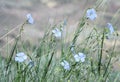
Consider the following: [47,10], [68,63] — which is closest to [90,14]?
[68,63]

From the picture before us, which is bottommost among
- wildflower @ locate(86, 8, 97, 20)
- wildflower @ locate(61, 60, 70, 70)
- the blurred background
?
wildflower @ locate(61, 60, 70, 70)

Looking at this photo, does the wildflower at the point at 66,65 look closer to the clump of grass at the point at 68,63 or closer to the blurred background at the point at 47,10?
the clump of grass at the point at 68,63

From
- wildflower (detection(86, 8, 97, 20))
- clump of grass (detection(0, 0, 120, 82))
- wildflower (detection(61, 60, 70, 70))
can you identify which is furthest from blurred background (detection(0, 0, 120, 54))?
wildflower (detection(61, 60, 70, 70))

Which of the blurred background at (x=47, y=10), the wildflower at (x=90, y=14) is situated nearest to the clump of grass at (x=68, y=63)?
the wildflower at (x=90, y=14)

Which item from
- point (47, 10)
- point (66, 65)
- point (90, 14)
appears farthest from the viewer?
point (47, 10)

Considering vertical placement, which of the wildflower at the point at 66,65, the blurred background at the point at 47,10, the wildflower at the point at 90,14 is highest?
the blurred background at the point at 47,10

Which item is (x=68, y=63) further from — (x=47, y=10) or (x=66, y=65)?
(x=47, y=10)

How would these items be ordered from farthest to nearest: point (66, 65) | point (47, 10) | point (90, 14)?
point (47, 10)
point (90, 14)
point (66, 65)

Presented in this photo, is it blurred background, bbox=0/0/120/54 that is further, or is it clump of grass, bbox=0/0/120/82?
blurred background, bbox=0/0/120/54

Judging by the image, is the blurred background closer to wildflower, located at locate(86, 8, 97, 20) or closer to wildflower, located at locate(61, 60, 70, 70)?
wildflower, located at locate(86, 8, 97, 20)

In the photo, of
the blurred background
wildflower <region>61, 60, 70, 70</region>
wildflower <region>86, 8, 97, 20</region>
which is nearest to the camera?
wildflower <region>61, 60, 70, 70</region>

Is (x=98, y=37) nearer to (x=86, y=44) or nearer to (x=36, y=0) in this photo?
(x=86, y=44)
